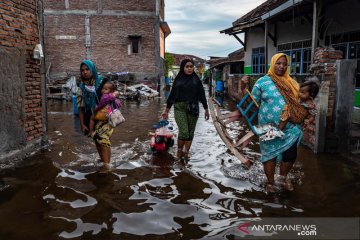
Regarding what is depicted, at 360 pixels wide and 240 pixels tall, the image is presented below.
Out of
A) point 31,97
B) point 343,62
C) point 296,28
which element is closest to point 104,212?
point 31,97

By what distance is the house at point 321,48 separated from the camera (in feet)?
20.1

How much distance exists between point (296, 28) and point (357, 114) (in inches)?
279

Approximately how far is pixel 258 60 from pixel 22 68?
49.9 feet

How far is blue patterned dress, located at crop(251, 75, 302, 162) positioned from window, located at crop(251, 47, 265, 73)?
14.7 meters

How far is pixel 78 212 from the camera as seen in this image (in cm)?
343

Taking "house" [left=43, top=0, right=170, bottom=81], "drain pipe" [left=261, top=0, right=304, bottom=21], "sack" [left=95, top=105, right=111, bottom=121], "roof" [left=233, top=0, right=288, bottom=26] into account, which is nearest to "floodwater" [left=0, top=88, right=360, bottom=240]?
"sack" [left=95, top=105, right=111, bottom=121]

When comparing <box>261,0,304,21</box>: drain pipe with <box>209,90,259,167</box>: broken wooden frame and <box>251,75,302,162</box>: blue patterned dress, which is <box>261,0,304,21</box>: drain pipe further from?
<box>251,75,302,162</box>: blue patterned dress

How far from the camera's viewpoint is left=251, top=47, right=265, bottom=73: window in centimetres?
1816

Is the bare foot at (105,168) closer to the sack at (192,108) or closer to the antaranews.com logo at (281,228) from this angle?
the sack at (192,108)

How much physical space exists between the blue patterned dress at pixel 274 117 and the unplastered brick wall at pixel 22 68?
392 cm

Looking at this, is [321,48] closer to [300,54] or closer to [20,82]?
[20,82]

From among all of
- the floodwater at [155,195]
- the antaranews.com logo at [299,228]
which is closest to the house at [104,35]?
the floodwater at [155,195]

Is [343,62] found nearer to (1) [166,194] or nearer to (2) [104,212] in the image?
(1) [166,194]

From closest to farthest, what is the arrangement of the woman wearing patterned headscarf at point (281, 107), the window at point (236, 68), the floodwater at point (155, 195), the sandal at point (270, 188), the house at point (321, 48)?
1. the floodwater at point (155, 195)
2. the woman wearing patterned headscarf at point (281, 107)
3. the sandal at point (270, 188)
4. the house at point (321, 48)
5. the window at point (236, 68)
